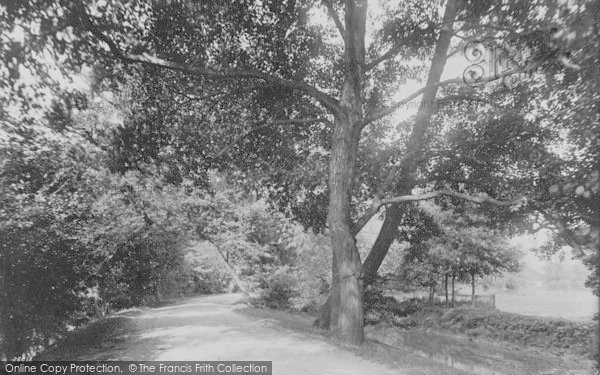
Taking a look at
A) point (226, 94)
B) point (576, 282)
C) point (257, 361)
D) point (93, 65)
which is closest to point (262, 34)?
point (226, 94)

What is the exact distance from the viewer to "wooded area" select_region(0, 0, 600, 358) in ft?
23.1

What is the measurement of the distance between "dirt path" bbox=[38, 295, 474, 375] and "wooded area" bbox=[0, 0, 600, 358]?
1.03m

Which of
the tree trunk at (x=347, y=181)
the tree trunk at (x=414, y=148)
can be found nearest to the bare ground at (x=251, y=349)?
the tree trunk at (x=347, y=181)

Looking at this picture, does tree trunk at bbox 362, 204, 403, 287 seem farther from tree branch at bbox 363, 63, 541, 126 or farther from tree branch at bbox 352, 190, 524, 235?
tree branch at bbox 363, 63, 541, 126

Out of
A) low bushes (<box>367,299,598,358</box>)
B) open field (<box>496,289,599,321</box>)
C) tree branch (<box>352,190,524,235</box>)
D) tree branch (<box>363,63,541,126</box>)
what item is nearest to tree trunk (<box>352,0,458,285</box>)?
tree branch (<box>363,63,541,126</box>)

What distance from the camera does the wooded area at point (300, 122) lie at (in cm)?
705

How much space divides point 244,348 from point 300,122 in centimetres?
575

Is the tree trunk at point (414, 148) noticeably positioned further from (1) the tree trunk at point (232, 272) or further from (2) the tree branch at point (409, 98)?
(1) the tree trunk at point (232, 272)

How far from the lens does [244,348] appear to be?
8.54m

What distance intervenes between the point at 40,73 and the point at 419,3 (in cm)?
935

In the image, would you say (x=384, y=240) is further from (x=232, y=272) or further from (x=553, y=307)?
(x=553, y=307)

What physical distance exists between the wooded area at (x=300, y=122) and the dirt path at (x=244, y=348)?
3.39ft

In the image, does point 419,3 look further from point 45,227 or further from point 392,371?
point 45,227

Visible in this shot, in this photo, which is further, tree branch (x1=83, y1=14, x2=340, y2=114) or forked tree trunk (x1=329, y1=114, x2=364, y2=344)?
forked tree trunk (x1=329, y1=114, x2=364, y2=344)
